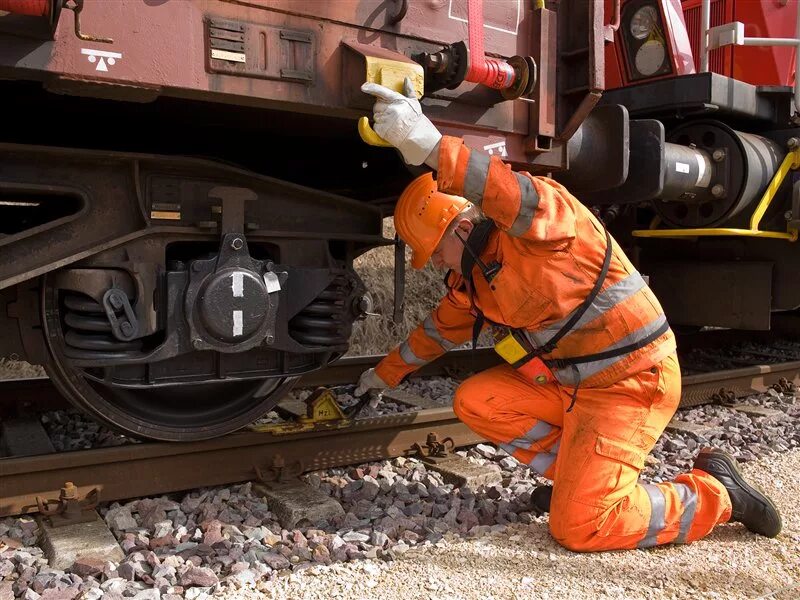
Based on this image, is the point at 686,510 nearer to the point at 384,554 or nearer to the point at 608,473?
the point at 608,473

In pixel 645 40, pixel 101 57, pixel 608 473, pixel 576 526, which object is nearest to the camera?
pixel 101 57

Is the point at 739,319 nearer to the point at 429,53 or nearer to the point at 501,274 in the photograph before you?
the point at 501,274

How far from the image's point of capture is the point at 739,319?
5.73 m

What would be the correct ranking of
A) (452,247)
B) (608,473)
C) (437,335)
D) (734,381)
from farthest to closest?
(734,381) → (437,335) → (452,247) → (608,473)

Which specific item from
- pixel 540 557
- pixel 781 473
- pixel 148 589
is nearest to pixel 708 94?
pixel 781 473

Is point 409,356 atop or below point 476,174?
below

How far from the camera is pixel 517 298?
309 centimetres

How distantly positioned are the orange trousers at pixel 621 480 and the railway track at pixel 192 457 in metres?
0.82

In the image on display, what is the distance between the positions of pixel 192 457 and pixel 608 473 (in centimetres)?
185

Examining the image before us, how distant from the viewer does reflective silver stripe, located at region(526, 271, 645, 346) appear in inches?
123

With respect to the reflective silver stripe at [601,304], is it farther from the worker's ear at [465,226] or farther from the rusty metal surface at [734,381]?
the rusty metal surface at [734,381]

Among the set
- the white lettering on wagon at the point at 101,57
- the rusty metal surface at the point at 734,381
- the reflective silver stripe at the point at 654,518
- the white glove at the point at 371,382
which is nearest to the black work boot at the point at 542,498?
the reflective silver stripe at the point at 654,518

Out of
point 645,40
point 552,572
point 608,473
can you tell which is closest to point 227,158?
point 608,473

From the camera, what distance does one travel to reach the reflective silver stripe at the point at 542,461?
3.49m
